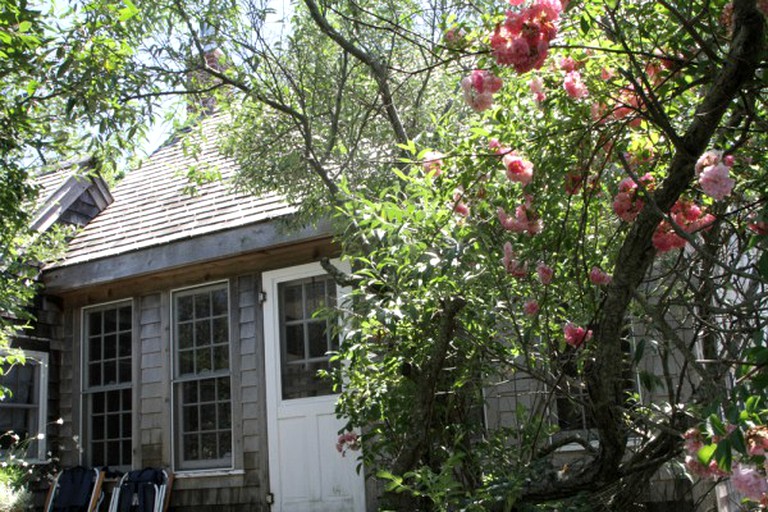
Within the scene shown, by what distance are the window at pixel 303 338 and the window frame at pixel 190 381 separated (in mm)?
603

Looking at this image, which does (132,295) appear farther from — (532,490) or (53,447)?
→ (532,490)

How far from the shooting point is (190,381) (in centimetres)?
848

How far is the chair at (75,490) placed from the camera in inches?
331

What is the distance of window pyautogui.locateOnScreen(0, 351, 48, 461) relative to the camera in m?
8.91

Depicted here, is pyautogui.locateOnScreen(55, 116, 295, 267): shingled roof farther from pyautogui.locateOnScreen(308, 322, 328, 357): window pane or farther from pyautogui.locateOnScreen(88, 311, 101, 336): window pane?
pyautogui.locateOnScreen(308, 322, 328, 357): window pane

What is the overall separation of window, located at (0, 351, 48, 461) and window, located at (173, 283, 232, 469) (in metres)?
1.63

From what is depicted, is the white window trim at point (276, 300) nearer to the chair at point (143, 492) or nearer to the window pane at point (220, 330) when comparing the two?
the window pane at point (220, 330)

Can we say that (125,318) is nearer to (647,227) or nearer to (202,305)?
(202,305)

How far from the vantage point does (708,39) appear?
2648 mm

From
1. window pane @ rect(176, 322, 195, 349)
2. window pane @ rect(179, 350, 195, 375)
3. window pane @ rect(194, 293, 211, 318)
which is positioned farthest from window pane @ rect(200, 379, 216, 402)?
window pane @ rect(194, 293, 211, 318)

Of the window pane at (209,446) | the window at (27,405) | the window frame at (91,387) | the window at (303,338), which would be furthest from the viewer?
the window at (27,405)

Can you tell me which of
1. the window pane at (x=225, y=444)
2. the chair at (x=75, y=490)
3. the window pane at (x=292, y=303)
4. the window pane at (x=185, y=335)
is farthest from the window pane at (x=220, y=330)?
the chair at (x=75, y=490)

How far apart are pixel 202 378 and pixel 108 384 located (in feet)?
4.84

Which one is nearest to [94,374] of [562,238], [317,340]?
[317,340]
